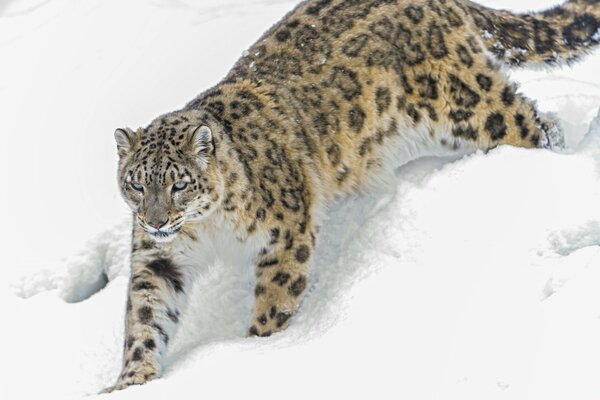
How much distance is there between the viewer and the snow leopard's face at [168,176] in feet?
19.2

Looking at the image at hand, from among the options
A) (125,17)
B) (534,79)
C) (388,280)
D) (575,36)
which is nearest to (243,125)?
(388,280)

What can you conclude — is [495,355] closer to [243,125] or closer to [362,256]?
[362,256]

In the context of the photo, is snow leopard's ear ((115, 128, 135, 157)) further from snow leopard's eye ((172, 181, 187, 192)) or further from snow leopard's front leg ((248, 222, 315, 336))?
snow leopard's front leg ((248, 222, 315, 336))

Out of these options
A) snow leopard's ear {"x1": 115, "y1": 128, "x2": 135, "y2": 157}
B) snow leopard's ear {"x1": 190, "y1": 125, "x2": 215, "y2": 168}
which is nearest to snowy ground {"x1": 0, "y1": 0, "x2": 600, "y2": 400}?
snow leopard's ear {"x1": 190, "y1": 125, "x2": 215, "y2": 168}

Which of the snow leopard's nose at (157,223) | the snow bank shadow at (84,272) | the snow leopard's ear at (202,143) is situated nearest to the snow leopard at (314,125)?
the snow leopard's ear at (202,143)

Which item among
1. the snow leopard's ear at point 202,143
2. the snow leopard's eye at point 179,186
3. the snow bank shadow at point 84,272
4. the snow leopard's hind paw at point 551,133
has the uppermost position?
the snow leopard's ear at point 202,143

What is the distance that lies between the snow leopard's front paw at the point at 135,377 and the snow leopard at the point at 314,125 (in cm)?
10

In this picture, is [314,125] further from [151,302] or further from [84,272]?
[84,272]

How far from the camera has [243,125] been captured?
662cm

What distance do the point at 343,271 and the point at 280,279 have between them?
38 cm

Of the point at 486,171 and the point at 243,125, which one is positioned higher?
the point at 243,125

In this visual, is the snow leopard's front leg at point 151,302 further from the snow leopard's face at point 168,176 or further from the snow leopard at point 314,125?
the snow leopard's face at point 168,176

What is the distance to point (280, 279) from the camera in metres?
6.30

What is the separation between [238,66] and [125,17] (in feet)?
14.2
